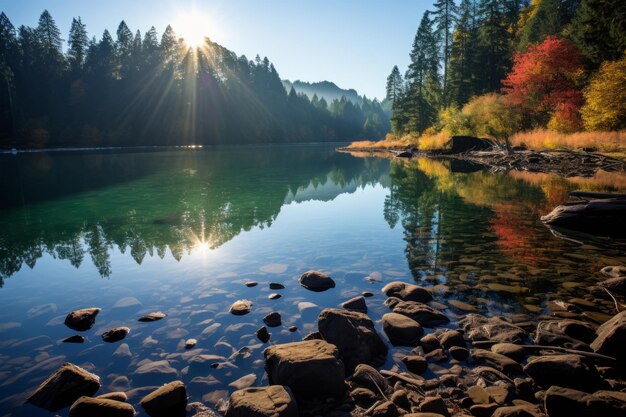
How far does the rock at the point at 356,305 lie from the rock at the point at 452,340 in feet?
5.45

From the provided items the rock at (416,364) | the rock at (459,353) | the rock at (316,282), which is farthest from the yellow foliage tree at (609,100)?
the rock at (416,364)

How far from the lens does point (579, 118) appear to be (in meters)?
34.4

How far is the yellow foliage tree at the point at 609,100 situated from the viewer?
1130 inches

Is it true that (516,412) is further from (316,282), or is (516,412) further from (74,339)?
(74,339)

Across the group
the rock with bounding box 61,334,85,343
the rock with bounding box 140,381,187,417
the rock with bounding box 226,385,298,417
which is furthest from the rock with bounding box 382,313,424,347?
the rock with bounding box 61,334,85,343

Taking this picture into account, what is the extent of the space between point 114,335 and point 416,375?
4.96 m

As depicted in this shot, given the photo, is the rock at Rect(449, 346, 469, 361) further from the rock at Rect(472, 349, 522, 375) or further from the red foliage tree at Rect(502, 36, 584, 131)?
the red foliage tree at Rect(502, 36, 584, 131)

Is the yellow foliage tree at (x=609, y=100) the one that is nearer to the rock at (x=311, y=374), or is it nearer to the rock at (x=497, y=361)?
the rock at (x=497, y=361)

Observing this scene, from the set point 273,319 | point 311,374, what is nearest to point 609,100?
point 273,319

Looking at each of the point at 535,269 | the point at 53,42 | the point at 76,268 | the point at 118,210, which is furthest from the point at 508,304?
the point at 53,42

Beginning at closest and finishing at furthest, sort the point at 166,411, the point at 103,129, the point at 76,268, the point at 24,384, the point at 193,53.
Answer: the point at 166,411
the point at 24,384
the point at 76,268
the point at 103,129
the point at 193,53

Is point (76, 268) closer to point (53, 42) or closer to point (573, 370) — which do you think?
point (573, 370)

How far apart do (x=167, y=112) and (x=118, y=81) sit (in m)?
15.0

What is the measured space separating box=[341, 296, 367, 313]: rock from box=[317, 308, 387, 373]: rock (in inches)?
38.5
